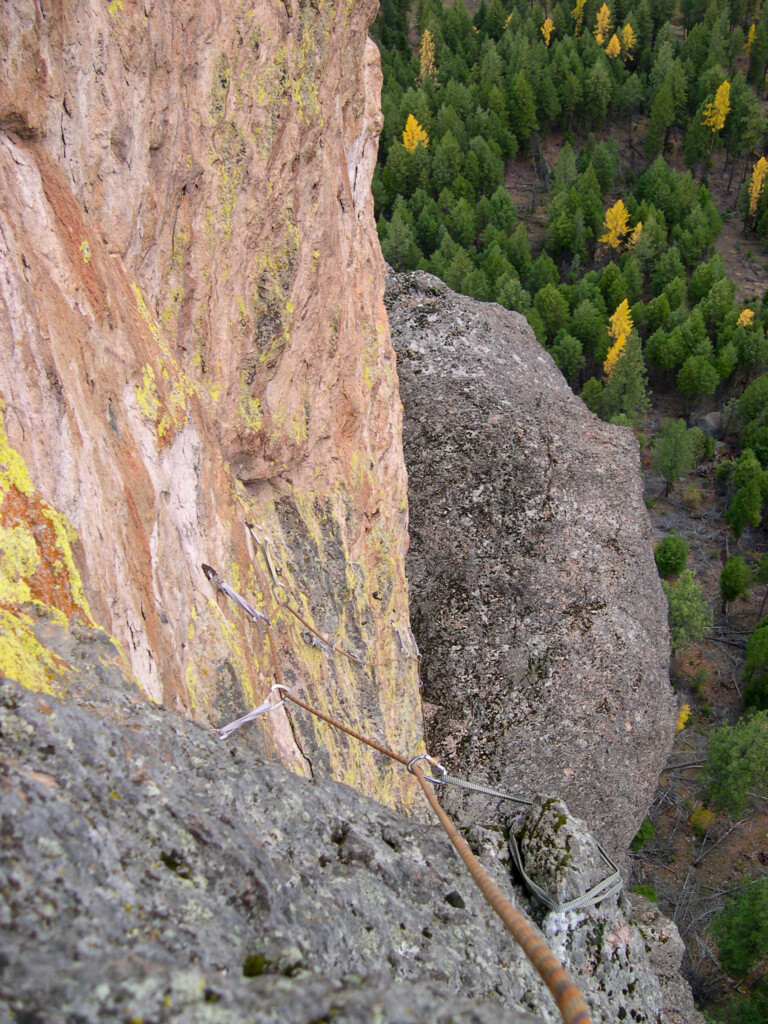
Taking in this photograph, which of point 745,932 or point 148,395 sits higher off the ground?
point 148,395

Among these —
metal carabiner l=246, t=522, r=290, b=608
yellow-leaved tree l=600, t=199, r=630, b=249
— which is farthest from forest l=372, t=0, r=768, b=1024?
metal carabiner l=246, t=522, r=290, b=608

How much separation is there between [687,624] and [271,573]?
26.0 meters

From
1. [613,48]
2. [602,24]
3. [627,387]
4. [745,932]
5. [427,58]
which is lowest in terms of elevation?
[745,932]

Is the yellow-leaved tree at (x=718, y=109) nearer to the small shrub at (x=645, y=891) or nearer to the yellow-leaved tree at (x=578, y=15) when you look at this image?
the yellow-leaved tree at (x=578, y=15)

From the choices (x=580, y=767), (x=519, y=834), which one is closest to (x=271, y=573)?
(x=519, y=834)

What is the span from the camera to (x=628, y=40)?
77.3m

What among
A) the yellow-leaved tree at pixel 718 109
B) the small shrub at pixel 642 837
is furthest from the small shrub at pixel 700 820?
the yellow-leaved tree at pixel 718 109

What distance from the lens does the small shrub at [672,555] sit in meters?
35.7

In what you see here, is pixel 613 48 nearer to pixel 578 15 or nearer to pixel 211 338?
pixel 578 15

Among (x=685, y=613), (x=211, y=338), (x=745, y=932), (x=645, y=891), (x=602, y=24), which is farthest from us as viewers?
(x=602, y=24)

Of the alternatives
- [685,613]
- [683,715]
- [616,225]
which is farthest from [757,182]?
[683,715]

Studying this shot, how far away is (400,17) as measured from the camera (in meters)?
87.0

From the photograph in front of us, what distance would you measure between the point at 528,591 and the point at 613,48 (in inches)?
→ 3042

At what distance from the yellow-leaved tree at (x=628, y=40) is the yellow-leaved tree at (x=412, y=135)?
94.8 ft
